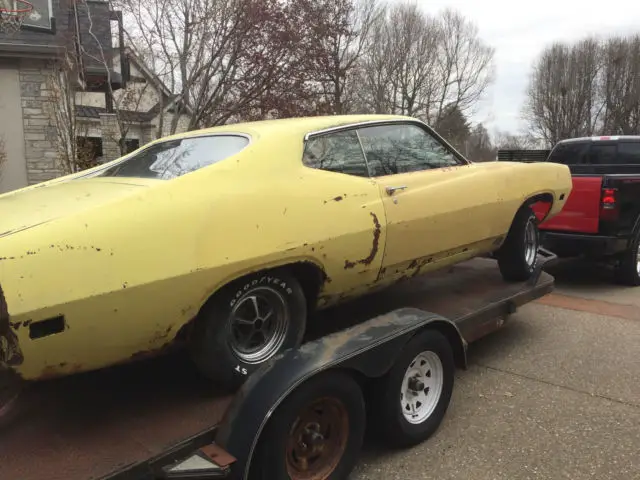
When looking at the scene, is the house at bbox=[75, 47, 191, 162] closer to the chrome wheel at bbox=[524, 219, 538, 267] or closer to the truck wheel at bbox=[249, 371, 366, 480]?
the chrome wheel at bbox=[524, 219, 538, 267]

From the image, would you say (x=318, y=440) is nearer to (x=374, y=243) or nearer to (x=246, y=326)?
(x=246, y=326)

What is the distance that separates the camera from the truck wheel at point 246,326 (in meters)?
2.48

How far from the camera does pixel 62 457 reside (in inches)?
81.6

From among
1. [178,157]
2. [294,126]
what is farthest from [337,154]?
[178,157]

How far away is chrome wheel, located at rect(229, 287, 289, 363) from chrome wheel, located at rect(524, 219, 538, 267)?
2.72 metres

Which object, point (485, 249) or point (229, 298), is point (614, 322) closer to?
point (485, 249)

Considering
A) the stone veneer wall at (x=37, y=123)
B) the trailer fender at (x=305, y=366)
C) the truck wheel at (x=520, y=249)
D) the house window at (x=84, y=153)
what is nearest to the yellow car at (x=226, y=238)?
the trailer fender at (x=305, y=366)

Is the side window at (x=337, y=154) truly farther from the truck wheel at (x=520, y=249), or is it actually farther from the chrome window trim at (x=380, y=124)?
the truck wheel at (x=520, y=249)

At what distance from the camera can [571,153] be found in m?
7.62

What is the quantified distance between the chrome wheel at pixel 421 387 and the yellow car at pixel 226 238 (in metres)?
0.57

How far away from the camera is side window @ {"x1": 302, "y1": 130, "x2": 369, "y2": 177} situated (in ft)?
9.96

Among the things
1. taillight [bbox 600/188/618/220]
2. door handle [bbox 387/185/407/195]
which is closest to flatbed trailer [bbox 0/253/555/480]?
door handle [bbox 387/185/407/195]

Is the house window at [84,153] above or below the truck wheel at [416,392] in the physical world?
above

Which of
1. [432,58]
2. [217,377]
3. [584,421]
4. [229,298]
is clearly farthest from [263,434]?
[432,58]
